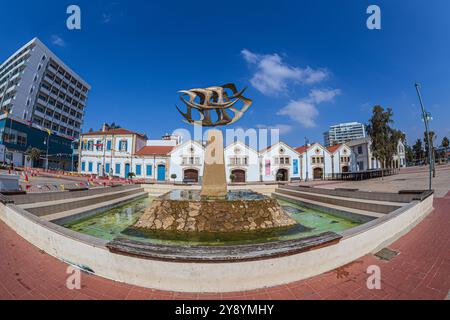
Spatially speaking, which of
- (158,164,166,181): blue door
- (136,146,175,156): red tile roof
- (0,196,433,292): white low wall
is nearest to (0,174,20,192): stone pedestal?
(0,196,433,292): white low wall

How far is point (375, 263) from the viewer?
3.78 m

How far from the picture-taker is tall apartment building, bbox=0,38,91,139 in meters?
41.6

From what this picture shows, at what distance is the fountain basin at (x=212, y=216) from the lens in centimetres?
686

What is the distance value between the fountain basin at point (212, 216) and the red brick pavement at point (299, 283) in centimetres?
334

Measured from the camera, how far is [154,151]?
3553 cm

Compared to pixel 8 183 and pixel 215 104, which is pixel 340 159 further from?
pixel 8 183

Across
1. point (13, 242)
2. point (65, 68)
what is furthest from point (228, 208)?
→ point (65, 68)

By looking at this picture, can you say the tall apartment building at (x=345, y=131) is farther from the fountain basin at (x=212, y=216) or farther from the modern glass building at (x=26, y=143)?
the fountain basin at (x=212, y=216)

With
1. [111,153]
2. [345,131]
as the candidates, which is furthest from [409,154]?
[345,131]

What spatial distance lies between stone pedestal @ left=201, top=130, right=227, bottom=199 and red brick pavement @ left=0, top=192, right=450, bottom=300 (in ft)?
20.5

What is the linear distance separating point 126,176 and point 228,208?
31.6m

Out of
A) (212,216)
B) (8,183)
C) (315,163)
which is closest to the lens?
(212,216)

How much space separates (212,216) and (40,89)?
195 feet
